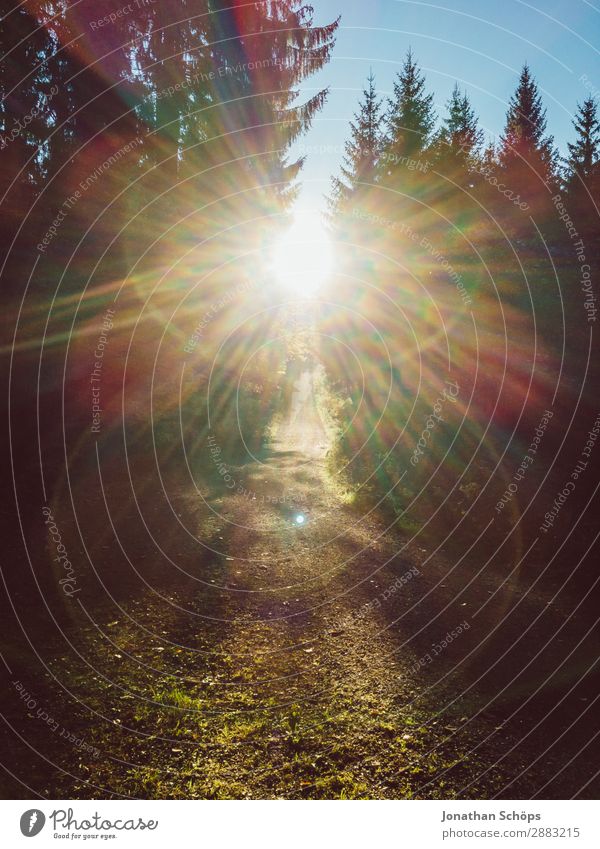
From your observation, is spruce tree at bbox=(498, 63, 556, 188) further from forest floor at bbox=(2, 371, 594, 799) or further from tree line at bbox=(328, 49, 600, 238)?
forest floor at bbox=(2, 371, 594, 799)

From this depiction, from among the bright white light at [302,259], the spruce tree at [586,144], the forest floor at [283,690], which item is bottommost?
the forest floor at [283,690]

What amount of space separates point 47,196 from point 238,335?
10.2 meters

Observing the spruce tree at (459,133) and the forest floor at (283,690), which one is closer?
the forest floor at (283,690)

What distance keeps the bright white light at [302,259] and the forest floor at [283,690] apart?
44.3 ft

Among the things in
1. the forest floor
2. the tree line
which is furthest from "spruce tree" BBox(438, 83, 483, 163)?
the forest floor

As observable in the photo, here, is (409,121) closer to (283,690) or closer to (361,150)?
(361,150)

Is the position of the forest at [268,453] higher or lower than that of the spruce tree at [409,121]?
lower

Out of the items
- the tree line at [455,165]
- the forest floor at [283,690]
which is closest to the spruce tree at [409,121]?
the tree line at [455,165]

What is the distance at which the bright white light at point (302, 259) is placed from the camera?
66.3 ft

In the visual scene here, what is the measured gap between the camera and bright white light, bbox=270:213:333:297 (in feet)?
66.3

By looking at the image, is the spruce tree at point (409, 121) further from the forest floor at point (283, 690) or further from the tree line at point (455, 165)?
the forest floor at point (283, 690)

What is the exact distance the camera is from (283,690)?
20.3 ft

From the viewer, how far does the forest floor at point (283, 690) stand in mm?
4734

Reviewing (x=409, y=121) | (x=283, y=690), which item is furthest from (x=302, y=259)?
(x=283, y=690)
